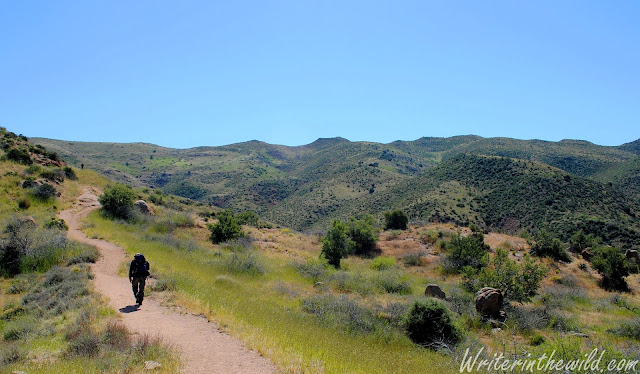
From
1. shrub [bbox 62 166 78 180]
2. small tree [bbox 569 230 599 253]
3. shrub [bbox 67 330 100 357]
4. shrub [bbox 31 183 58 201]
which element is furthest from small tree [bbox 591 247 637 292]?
shrub [bbox 62 166 78 180]

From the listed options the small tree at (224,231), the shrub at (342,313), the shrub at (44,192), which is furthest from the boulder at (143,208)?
the shrub at (342,313)

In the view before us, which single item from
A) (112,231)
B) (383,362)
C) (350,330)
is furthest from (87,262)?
(383,362)

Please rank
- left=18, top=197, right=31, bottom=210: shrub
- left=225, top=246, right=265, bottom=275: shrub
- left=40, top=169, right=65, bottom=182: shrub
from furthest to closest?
1. left=40, top=169, right=65, bottom=182: shrub
2. left=18, top=197, right=31, bottom=210: shrub
3. left=225, top=246, right=265, bottom=275: shrub

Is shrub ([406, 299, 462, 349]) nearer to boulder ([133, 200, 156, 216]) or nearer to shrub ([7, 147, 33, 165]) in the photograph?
boulder ([133, 200, 156, 216])

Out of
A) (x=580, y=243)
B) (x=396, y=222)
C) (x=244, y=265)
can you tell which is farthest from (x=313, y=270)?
(x=580, y=243)

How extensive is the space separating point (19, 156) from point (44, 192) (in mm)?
8927

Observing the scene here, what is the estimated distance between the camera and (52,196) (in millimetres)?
26109

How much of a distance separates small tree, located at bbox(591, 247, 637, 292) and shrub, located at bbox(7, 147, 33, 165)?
49531 mm

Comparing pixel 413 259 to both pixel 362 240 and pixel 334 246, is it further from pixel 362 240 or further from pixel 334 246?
pixel 334 246

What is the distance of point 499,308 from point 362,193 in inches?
3225

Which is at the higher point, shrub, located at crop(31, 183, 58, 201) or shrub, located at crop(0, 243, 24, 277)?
shrub, located at crop(31, 183, 58, 201)

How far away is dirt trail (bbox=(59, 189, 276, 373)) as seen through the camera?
22.4 feet

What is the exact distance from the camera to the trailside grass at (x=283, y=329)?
7.73 metres

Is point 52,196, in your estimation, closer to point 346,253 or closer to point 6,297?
point 6,297
